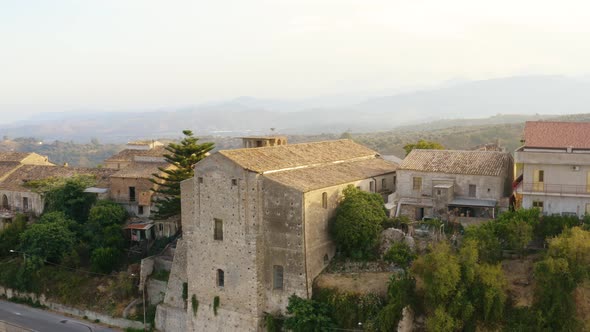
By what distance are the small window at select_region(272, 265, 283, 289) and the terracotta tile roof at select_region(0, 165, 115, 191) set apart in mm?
21343

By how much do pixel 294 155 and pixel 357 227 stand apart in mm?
6382

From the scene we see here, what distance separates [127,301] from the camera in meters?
34.7

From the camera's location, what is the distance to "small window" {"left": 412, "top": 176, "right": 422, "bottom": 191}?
109 ft

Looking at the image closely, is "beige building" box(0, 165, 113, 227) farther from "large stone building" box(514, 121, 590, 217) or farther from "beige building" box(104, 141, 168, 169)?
"large stone building" box(514, 121, 590, 217)

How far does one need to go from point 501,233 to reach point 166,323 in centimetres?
1843

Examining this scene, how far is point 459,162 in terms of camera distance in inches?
1299

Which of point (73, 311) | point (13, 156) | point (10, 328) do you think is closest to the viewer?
point (10, 328)

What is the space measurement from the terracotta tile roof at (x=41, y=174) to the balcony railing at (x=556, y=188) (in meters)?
30.2

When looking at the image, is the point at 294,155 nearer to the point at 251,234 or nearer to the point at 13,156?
the point at 251,234

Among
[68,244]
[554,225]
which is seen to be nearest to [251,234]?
[554,225]

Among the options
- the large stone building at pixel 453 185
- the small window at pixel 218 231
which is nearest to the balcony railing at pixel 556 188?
the large stone building at pixel 453 185

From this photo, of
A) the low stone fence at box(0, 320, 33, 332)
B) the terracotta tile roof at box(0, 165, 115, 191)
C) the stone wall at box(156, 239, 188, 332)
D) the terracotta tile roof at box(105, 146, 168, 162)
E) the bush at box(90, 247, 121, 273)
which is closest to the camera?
the stone wall at box(156, 239, 188, 332)

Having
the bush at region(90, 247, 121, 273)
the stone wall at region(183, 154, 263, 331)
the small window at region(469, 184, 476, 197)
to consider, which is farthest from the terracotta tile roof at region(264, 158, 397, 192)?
the bush at region(90, 247, 121, 273)

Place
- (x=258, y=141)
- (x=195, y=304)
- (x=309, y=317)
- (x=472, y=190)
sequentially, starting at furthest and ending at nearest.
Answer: (x=258, y=141) → (x=472, y=190) → (x=195, y=304) → (x=309, y=317)
